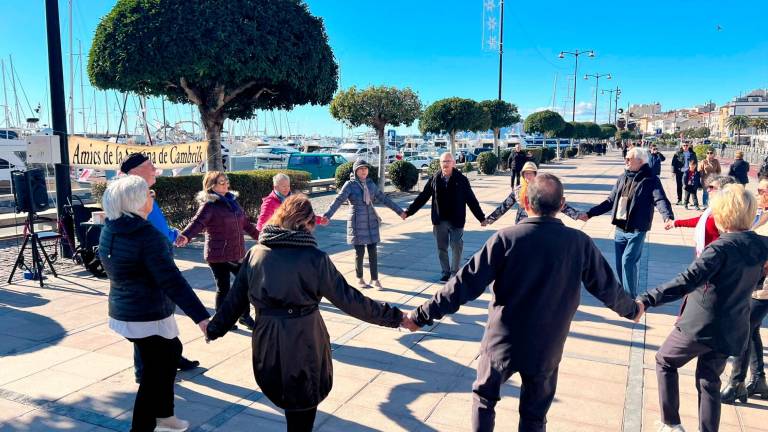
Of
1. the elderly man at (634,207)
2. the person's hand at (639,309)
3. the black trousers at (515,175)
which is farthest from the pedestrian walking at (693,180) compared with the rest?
the person's hand at (639,309)

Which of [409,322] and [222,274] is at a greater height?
[409,322]

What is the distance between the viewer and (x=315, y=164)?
23969mm

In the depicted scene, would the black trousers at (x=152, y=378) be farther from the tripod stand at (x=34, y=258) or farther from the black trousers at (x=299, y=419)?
the tripod stand at (x=34, y=258)

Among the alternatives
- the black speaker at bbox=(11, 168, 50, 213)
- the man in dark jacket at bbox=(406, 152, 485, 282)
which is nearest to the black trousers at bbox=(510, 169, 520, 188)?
the man in dark jacket at bbox=(406, 152, 485, 282)

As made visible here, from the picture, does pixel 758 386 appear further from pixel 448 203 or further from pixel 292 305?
pixel 448 203

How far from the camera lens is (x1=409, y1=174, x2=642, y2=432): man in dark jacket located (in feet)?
8.96

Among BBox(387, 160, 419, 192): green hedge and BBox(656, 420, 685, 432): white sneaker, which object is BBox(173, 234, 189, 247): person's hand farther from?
BBox(387, 160, 419, 192): green hedge

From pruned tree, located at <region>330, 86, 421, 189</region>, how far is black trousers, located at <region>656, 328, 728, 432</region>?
14213 mm

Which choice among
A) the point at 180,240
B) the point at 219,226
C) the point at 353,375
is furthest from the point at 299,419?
the point at 219,226

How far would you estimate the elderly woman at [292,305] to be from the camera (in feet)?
8.63

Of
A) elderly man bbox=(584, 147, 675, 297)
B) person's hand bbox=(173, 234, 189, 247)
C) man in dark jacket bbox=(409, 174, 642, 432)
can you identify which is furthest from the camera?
elderly man bbox=(584, 147, 675, 297)

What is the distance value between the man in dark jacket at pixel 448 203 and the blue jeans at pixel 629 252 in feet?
5.56

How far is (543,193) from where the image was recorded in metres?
2.78

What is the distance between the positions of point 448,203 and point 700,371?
415 centimetres
